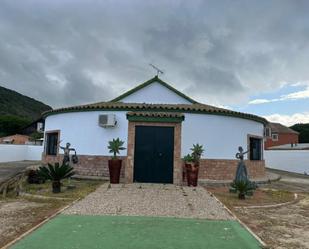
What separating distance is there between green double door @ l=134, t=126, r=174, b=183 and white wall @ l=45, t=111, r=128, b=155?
2.60ft

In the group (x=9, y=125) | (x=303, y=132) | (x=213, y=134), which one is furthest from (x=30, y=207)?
(x=303, y=132)

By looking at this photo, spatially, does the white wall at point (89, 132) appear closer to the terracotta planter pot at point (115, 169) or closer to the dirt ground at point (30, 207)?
the terracotta planter pot at point (115, 169)

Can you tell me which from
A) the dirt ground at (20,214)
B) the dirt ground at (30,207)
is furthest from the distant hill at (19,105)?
the dirt ground at (20,214)

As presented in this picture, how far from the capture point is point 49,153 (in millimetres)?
17406

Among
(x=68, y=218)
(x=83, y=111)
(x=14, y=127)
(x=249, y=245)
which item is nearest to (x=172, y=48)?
(x=83, y=111)

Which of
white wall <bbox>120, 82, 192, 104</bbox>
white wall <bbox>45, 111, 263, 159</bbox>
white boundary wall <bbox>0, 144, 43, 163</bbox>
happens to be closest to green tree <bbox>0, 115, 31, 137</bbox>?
white boundary wall <bbox>0, 144, 43, 163</bbox>

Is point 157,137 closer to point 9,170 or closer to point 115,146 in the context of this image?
point 115,146

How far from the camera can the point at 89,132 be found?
15.1 metres

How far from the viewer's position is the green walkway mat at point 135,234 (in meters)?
5.54

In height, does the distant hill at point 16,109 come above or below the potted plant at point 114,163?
above

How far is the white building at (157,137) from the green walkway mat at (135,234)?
6.36 metres

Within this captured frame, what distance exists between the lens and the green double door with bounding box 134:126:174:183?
45.5ft

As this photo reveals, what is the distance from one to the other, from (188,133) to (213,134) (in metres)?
1.21

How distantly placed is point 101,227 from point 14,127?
63.7m
